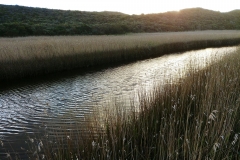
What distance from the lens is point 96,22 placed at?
42.2 m

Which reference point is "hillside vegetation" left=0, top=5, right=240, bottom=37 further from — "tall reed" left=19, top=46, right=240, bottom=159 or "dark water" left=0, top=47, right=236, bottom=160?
"tall reed" left=19, top=46, right=240, bottom=159

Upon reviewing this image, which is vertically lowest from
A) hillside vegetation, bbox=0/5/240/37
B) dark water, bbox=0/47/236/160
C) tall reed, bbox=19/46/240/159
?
dark water, bbox=0/47/236/160

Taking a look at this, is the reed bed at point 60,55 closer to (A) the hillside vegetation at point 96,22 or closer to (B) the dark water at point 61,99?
(B) the dark water at point 61,99

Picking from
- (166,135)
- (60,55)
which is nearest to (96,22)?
(60,55)

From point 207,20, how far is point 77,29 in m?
39.9

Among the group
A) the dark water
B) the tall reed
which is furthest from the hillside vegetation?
the tall reed

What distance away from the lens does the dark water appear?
5.42 meters

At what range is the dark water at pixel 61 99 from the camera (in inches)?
213

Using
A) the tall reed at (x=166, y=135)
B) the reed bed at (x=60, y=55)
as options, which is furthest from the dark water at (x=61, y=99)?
the reed bed at (x=60, y=55)

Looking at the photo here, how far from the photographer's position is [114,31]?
34000 millimetres

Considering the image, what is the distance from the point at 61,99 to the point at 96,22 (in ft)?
119

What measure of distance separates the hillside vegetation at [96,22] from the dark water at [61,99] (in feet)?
66.6

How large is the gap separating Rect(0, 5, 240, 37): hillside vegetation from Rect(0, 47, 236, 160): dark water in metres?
20.3

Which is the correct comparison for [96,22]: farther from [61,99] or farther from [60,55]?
[61,99]
